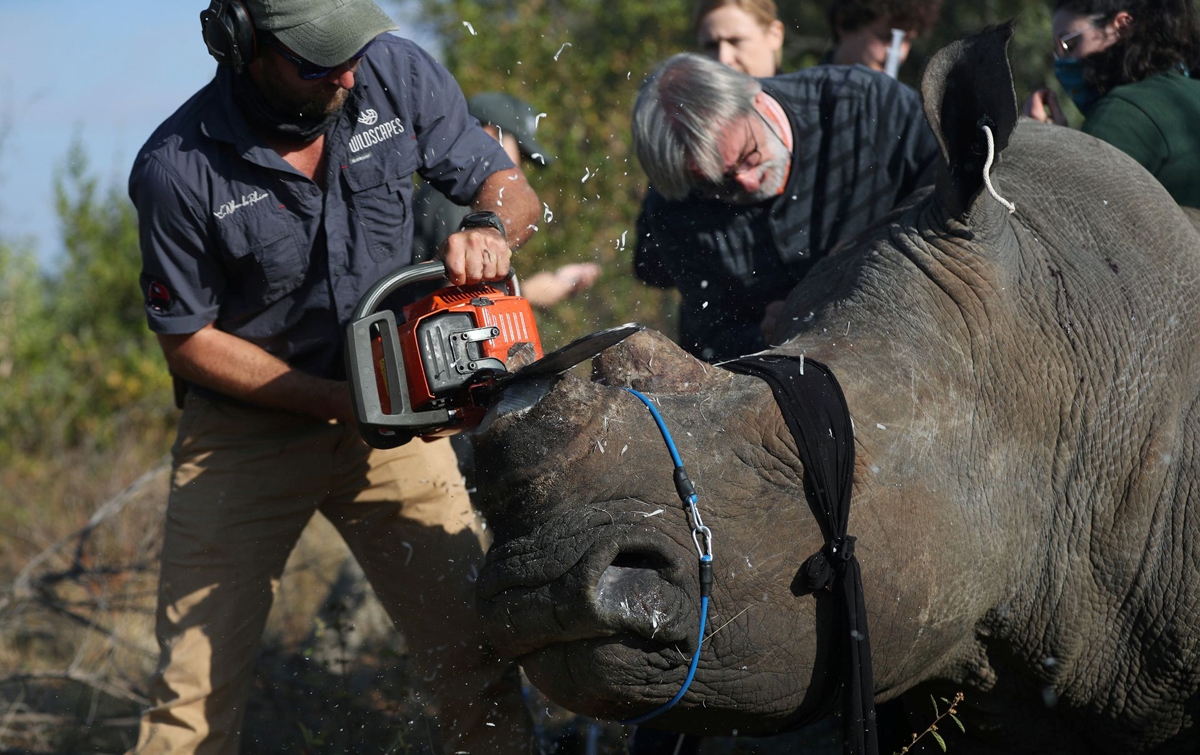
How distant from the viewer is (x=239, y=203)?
11.9 ft

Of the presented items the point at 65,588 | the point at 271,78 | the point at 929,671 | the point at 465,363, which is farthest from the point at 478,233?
the point at 65,588

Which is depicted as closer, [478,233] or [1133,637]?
[1133,637]

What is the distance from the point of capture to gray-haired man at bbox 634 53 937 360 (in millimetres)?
3861

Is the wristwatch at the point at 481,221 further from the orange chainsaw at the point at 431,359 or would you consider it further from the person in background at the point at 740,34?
the person in background at the point at 740,34

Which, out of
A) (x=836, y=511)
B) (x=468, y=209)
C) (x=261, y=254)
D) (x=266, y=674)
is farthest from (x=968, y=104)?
(x=266, y=674)

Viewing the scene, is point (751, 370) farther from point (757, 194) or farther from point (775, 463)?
point (757, 194)

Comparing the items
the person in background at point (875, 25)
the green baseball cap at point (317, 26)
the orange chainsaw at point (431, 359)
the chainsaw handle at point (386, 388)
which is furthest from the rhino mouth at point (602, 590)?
the person in background at point (875, 25)

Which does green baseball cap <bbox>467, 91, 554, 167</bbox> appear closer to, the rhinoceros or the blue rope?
the rhinoceros

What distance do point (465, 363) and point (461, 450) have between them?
220 centimetres

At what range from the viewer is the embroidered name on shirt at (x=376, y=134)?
12.4ft

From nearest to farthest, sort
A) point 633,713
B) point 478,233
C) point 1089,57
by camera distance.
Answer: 1. point 633,713
2. point 478,233
3. point 1089,57

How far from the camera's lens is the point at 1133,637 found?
2.92 metres

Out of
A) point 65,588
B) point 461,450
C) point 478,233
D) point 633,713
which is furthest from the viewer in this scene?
point 65,588

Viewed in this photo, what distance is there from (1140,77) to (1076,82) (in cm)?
23
